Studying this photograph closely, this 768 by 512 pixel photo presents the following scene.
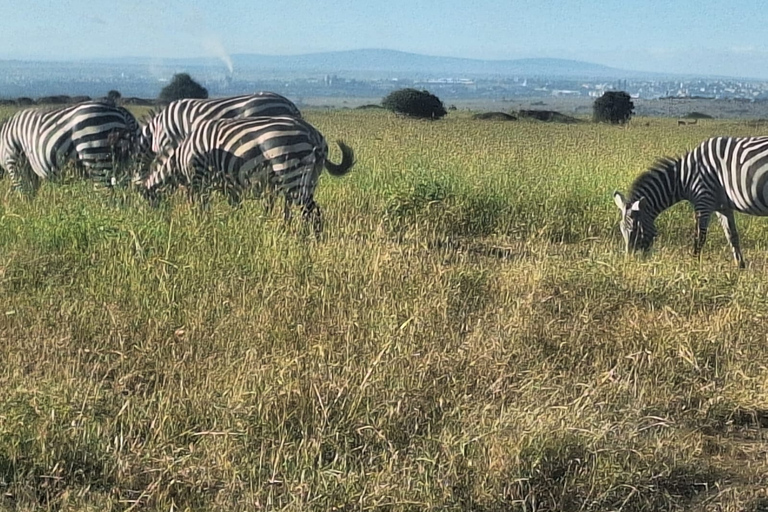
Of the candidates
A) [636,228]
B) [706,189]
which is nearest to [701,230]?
[706,189]

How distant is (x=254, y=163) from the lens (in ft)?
26.0

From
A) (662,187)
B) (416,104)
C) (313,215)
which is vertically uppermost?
(416,104)

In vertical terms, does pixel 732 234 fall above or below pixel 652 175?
below

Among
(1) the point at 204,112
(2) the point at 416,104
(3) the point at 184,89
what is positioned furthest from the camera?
(2) the point at 416,104

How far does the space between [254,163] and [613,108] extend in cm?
5473

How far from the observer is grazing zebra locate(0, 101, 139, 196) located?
30.0 ft

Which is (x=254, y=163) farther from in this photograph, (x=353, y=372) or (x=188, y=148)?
(x=353, y=372)

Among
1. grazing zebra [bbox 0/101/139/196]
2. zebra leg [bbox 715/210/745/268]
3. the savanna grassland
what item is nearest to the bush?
grazing zebra [bbox 0/101/139/196]

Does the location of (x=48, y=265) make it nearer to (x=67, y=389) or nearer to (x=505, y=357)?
(x=67, y=389)

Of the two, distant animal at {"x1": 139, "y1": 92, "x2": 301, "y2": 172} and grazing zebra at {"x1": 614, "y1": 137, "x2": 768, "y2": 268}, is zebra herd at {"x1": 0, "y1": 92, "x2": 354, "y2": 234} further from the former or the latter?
grazing zebra at {"x1": 614, "y1": 137, "x2": 768, "y2": 268}

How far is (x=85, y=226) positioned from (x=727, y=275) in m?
5.55

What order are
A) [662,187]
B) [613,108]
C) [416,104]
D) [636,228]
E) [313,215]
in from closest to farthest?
[313,215] < [636,228] < [662,187] < [416,104] < [613,108]

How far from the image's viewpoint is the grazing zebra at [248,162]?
7855 mm

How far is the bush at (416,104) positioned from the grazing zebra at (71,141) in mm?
46062
